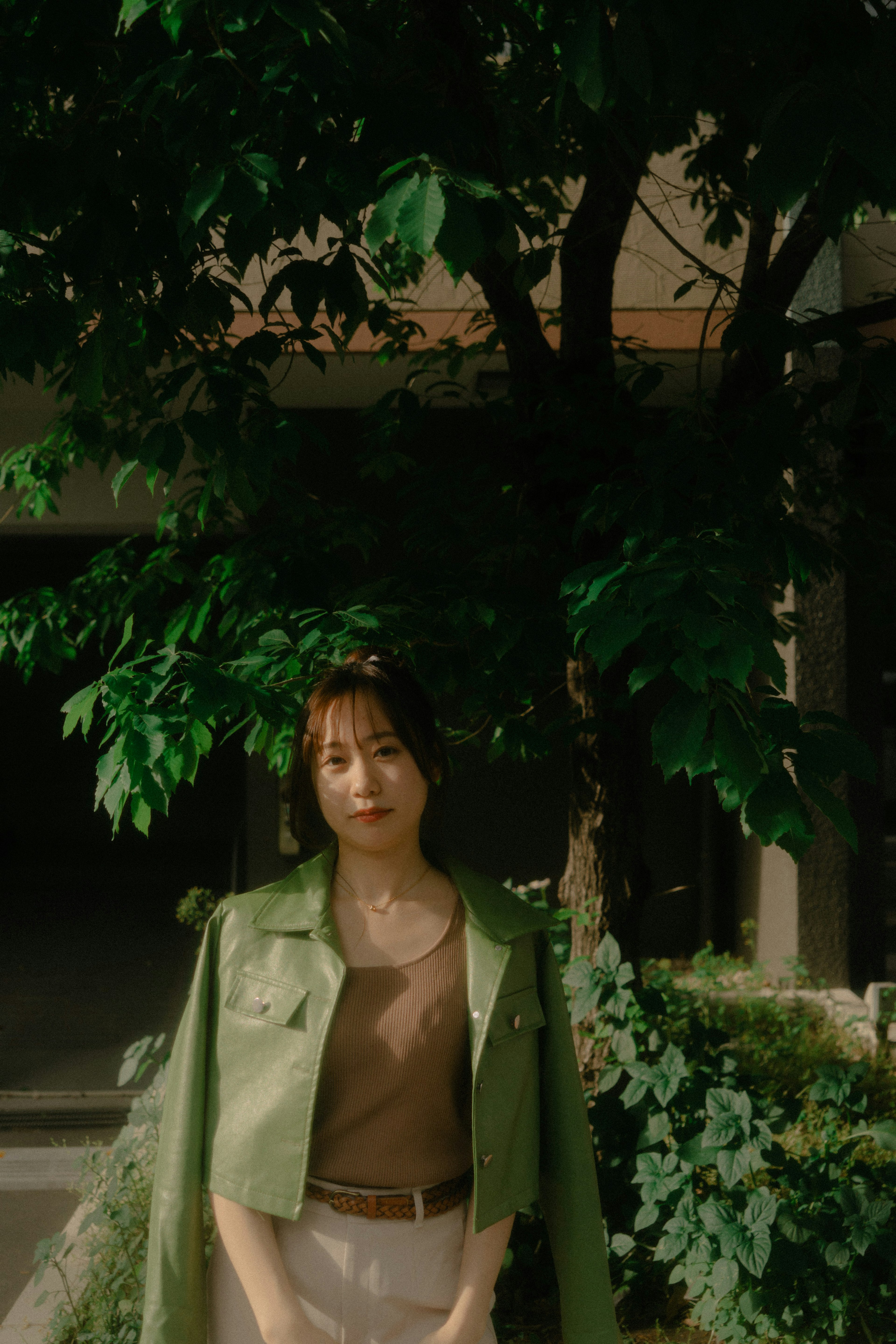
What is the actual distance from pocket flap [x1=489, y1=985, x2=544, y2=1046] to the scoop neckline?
12 cm

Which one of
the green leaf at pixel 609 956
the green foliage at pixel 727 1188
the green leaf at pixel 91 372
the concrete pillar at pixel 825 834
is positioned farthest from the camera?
the concrete pillar at pixel 825 834

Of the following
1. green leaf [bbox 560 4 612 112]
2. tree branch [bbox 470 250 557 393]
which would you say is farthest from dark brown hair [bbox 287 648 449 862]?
tree branch [bbox 470 250 557 393]

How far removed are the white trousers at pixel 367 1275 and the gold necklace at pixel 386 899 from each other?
15.8 inches

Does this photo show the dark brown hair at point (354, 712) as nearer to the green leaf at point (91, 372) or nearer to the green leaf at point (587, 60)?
the green leaf at point (91, 372)

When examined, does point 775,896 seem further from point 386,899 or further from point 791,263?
point 386,899

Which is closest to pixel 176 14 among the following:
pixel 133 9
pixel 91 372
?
pixel 133 9

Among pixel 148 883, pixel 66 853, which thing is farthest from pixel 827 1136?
pixel 66 853

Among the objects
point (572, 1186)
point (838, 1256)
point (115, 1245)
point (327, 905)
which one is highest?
point (327, 905)

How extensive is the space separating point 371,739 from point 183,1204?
Answer: 75cm

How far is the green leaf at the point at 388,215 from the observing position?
4.92ft

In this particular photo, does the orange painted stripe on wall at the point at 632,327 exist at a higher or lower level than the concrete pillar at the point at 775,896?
higher

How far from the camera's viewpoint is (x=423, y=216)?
1.48 m

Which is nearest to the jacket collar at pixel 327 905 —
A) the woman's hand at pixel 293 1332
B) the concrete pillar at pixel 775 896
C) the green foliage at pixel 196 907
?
the woman's hand at pixel 293 1332

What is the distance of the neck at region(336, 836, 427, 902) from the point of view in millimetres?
1650
